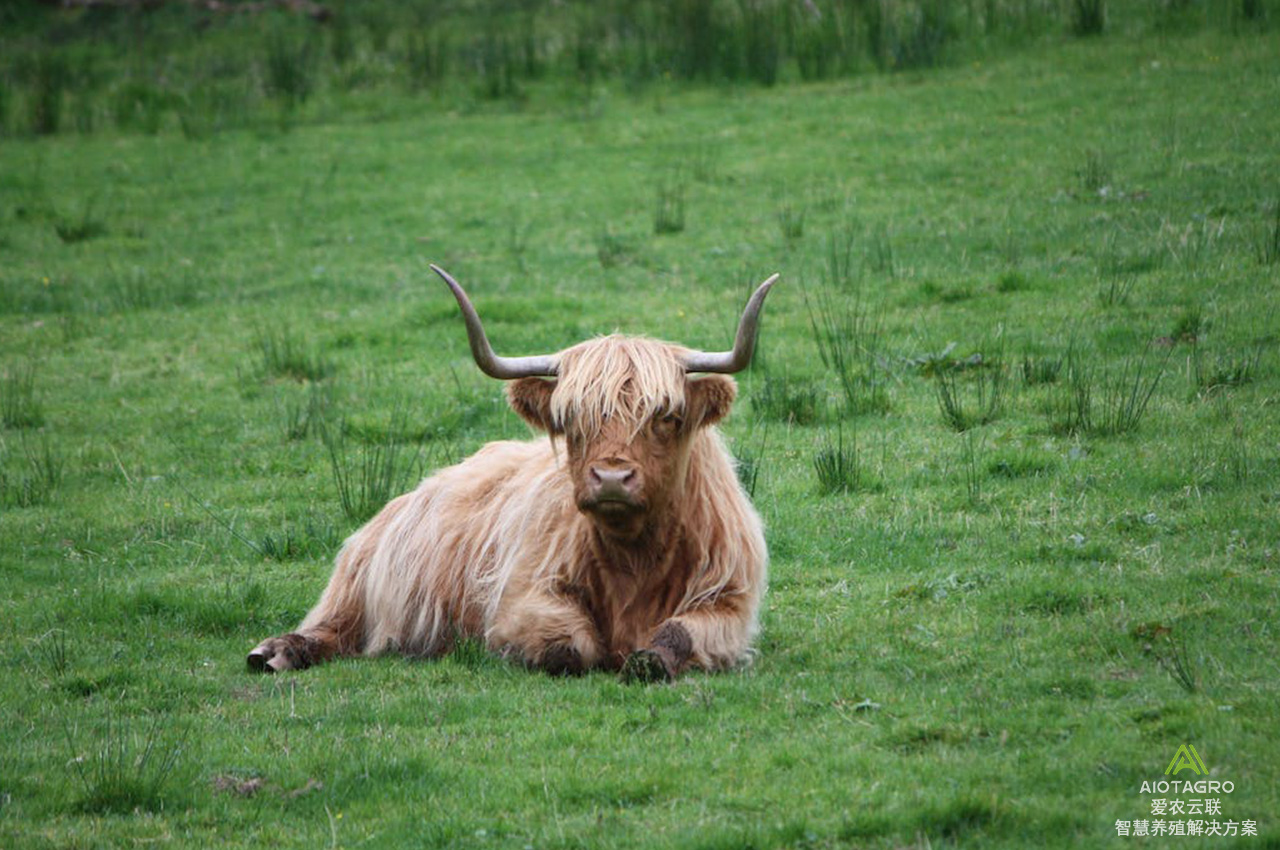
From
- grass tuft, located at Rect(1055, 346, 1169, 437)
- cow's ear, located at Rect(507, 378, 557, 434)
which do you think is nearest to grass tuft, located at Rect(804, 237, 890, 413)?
grass tuft, located at Rect(1055, 346, 1169, 437)

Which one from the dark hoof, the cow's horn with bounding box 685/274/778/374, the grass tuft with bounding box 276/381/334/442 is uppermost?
the cow's horn with bounding box 685/274/778/374

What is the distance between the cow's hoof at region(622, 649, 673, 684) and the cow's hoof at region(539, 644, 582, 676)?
0.30m

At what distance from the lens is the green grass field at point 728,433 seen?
428cm

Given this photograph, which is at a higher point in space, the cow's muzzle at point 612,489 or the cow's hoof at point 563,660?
the cow's muzzle at point 612,489

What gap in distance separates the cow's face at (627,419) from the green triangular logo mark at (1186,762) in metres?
1.80

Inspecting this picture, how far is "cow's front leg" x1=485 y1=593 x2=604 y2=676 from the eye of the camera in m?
5.39

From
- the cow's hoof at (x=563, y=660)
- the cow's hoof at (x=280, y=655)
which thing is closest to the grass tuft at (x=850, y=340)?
the cow's hoof at (x=563, y=660)

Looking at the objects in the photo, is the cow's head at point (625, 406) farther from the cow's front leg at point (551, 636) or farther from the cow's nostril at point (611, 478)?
the cow's front leg at point (551, 636)

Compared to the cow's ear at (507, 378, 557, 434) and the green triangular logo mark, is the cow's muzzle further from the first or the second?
the green triangular logo mark

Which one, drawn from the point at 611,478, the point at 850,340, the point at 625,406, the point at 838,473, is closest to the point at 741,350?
the point at 625,406

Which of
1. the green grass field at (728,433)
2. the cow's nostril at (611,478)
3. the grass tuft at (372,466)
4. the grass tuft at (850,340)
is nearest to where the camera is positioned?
the green grass field at (728,433)

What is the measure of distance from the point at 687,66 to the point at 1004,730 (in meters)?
13.0

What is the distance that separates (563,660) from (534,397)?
2.95 feet

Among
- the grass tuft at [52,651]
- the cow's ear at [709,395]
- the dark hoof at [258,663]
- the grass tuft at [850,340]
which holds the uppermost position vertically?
the cow's ear at [709,395]
